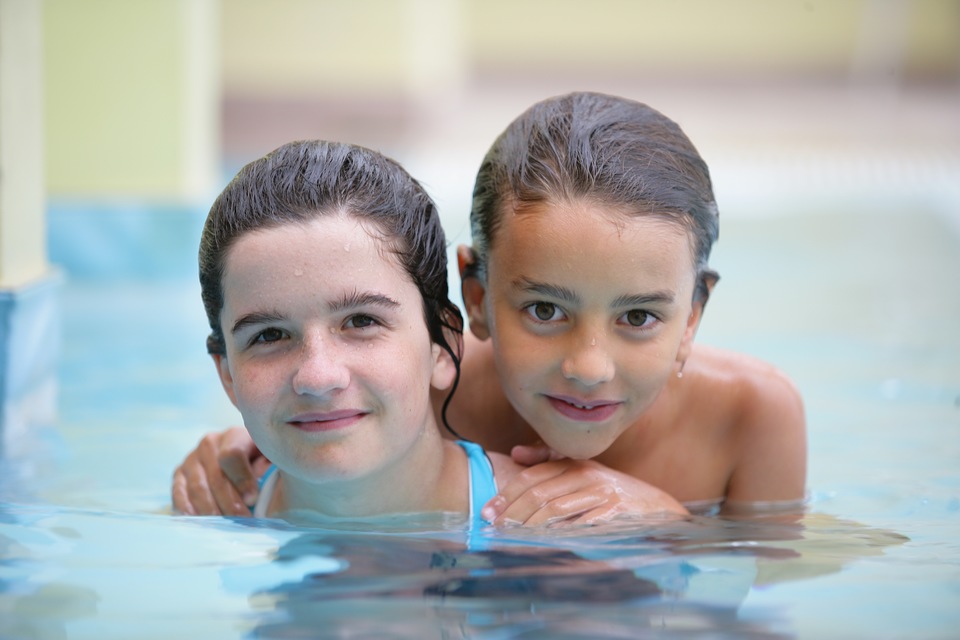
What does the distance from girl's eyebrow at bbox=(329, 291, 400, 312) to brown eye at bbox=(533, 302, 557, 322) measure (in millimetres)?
355

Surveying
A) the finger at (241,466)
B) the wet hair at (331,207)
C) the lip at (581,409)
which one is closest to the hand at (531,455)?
the lip at (581,409)

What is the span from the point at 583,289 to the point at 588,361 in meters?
0.16

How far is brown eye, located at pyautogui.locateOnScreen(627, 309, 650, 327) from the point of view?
2.72 m

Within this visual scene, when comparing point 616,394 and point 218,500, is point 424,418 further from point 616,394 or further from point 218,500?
point 218,500

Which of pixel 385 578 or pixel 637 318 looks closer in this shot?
pixel 385 578

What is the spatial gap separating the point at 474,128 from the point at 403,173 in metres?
13.4

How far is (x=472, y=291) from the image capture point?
297cm

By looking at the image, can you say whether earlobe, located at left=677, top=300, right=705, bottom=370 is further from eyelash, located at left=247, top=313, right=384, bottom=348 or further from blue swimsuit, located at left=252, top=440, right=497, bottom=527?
eyelash, located at left=247, top=313, right=384, bottom=348

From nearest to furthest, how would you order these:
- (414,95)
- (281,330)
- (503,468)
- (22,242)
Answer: (281,330) < (503,468) < (22,242) < (414,95)

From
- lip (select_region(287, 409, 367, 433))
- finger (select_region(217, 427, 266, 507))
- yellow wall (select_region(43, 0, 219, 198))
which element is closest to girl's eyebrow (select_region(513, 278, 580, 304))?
lip (select_region(287, 409, 367, 433))

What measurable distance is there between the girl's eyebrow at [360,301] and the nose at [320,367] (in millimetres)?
71

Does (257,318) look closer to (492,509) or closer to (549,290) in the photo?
(549,290)

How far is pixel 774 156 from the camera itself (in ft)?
44.5

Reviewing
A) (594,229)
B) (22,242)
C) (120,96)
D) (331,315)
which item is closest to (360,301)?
(331,315)
